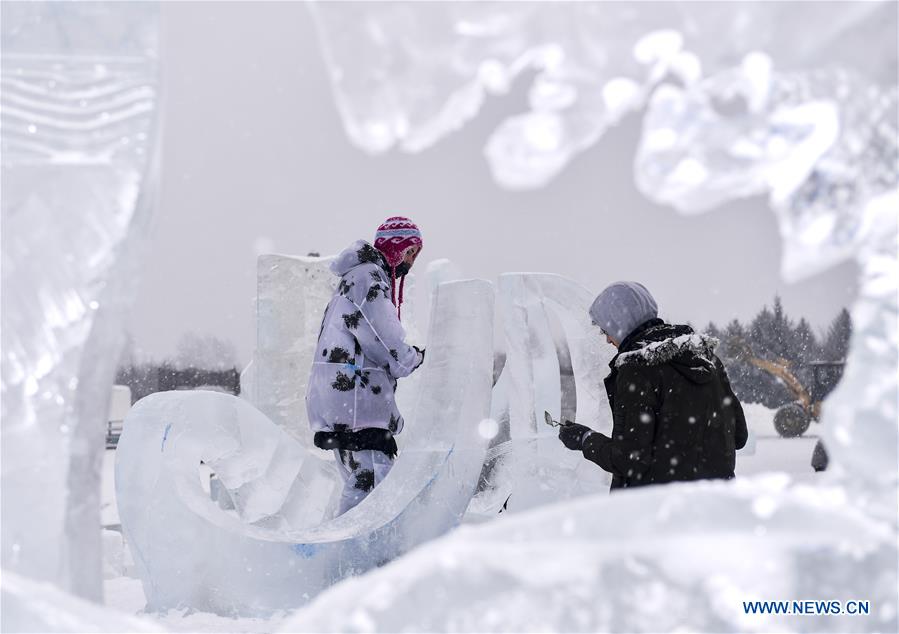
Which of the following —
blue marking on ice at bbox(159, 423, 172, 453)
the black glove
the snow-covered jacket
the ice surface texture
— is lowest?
the ice surface texture

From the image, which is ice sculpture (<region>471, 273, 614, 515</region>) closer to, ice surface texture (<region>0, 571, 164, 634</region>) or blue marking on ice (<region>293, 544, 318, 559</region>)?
blue marking on ice (<region>293, 544, 318, 559</region>)

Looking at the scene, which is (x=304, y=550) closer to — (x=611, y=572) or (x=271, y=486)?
(x=271, y=486)

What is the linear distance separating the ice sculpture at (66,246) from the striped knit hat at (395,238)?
6.27ft

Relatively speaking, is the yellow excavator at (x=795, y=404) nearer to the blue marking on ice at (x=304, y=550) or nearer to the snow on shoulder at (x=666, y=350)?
the blue marking on ice at (x=304, y=550)

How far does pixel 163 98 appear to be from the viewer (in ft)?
5.92

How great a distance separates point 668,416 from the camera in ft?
8.01

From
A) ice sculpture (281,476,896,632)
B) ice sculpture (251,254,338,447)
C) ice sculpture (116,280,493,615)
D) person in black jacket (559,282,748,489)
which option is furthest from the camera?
ice sculpture (251,254,338,447)

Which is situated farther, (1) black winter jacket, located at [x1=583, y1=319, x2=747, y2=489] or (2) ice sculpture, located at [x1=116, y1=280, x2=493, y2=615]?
(2) ice sculpture, located at [x1=116, y1=280, x2=493, y2=615]

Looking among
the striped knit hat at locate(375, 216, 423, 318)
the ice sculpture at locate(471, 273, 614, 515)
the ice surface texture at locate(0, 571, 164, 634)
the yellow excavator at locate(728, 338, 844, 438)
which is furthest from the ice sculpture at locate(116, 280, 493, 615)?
the yellow excavator at locate(728, 338, 844, 438)

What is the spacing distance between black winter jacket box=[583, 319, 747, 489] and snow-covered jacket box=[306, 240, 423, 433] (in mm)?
1131

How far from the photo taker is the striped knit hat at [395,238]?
3.66m

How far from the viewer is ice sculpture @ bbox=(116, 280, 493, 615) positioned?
10.3 ft

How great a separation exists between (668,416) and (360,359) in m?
1.44

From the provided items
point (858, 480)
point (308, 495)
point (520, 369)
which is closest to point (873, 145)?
point (858, 480)
